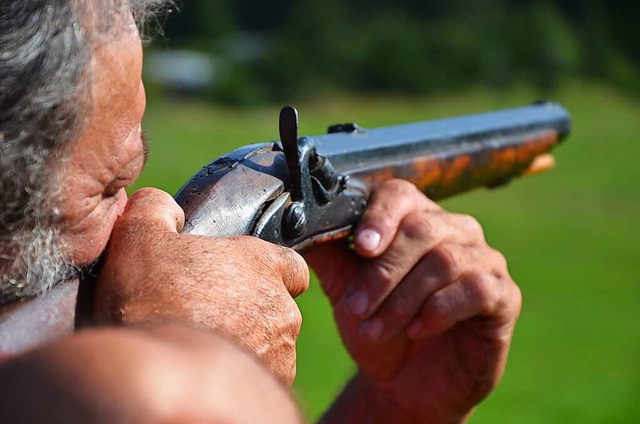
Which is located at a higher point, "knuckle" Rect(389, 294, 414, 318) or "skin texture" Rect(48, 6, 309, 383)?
"skin texture" Rect(48, 6, 309, 383)

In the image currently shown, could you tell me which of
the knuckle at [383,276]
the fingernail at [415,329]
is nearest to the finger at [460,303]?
the fingernail at [415,329]

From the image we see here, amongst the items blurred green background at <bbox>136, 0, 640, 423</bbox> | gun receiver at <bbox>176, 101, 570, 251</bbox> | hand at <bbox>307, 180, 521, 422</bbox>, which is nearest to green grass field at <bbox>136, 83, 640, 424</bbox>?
blurred green background at <bbox>136, 0, 640, 423</bbox>

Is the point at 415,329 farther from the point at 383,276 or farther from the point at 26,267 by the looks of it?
the point at 26,267

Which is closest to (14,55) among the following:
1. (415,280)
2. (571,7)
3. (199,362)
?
(199,362)

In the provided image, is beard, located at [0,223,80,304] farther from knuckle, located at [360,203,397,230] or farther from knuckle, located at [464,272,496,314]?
knuckle, located at [464,272,496,314]

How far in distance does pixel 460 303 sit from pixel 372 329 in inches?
9.2

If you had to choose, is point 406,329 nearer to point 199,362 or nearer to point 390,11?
point 199,362

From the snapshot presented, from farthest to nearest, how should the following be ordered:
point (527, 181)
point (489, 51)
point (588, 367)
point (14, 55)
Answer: point (489, 51) < point (527, 181) < point (588, 367) < point (14, 55)

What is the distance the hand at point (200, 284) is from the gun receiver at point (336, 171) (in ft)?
0.79

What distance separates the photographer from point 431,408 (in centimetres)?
296

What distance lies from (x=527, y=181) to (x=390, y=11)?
33.9 m

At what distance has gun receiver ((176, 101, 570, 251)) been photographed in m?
2.28

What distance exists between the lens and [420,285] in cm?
274

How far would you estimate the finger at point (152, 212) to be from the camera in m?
1.91
